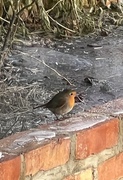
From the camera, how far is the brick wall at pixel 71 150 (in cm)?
204

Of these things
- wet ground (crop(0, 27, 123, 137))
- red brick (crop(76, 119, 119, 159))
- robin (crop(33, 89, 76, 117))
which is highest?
robin (crop(33, 89, 76, 117))

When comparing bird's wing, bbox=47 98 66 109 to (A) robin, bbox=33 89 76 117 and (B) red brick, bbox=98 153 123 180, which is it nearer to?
(A) robin, bbox=33 89 76 117

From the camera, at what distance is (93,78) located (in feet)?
11.7

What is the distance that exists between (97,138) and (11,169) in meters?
0.43

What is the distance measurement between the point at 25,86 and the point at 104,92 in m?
0.39

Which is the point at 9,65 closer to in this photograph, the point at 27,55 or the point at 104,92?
the point at 27,55

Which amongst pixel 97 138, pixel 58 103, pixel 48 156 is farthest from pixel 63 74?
pixel 48 156

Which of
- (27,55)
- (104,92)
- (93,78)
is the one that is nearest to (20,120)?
(104,92)

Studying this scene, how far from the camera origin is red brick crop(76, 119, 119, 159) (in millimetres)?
Answer: 2244

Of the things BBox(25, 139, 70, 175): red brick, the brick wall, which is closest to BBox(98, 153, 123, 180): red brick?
the brick wall

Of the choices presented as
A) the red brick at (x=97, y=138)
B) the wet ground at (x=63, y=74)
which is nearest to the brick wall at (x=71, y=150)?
the red brick at (x=97, y=138)

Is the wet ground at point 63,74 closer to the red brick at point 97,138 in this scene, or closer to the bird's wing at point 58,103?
the bird's wing at point 58,103

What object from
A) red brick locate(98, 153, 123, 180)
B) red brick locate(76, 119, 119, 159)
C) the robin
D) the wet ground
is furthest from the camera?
the wet ground

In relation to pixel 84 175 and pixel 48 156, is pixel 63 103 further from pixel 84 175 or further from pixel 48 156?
pixel 48 156
